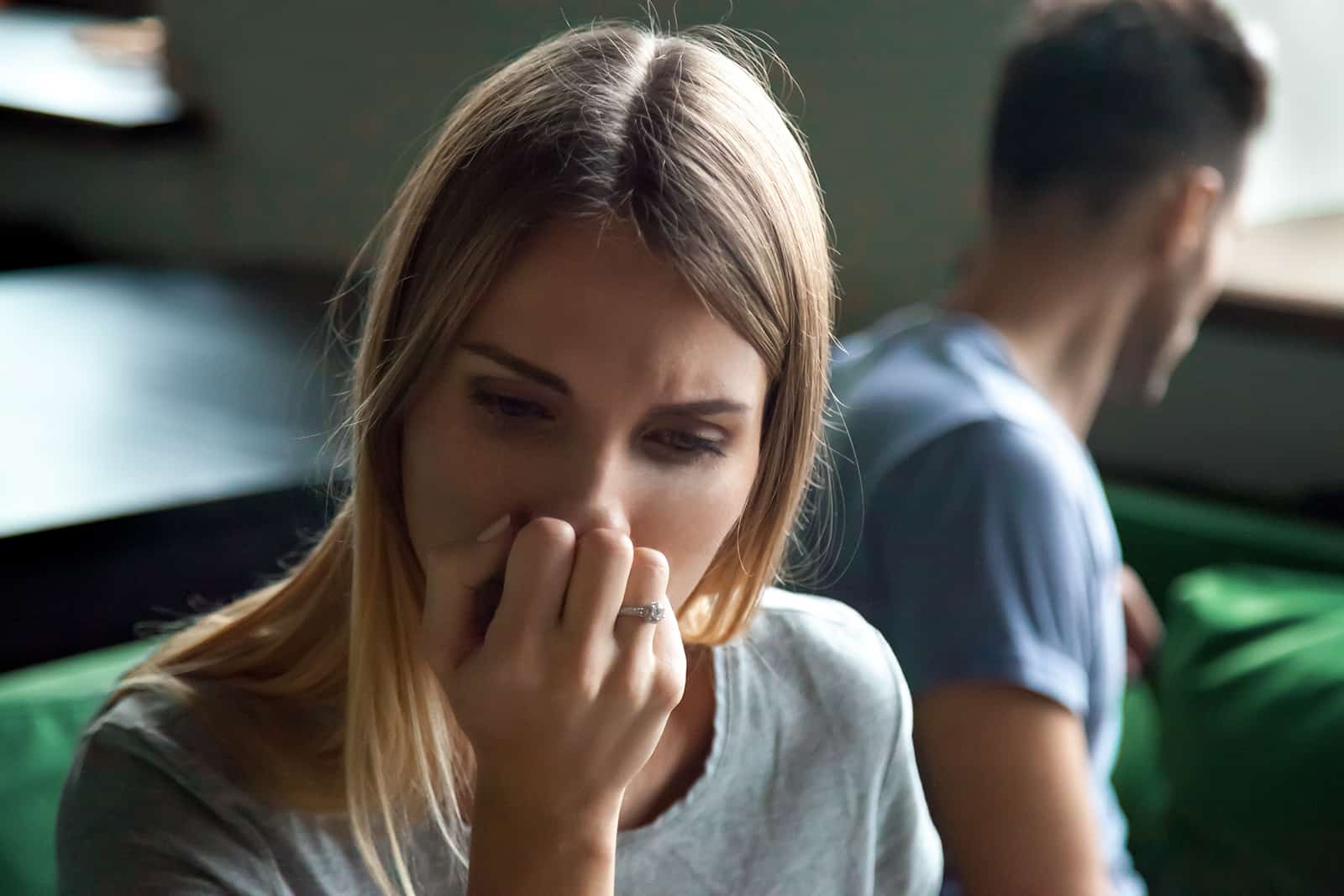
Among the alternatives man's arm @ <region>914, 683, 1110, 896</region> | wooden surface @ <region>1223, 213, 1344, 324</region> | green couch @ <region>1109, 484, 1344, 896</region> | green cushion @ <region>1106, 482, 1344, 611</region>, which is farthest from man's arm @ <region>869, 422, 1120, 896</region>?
wooden surface @ <region>1223, 213, 1344, 324</region>

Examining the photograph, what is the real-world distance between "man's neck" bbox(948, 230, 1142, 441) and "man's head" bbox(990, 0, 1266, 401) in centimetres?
2

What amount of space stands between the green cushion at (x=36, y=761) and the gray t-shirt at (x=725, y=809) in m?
0.17

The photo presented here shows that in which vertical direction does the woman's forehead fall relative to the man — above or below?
above

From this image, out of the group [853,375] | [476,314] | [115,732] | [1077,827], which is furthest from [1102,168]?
[115,732]

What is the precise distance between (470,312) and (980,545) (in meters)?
0.42

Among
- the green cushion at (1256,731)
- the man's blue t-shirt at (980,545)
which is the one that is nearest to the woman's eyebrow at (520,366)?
the man's blue t-shirt at (980,545)

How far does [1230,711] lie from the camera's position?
1317 millimetres

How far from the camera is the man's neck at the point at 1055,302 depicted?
44.8 inches

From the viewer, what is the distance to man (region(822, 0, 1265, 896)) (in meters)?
0.86

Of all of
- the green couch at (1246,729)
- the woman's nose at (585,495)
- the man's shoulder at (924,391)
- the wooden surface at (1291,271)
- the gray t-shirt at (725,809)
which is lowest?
the green couch at (1246,729)

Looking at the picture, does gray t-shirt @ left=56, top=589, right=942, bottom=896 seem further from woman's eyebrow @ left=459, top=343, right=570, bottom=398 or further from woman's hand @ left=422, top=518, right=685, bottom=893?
woman's eyebrow @ left=459, top=343, right=570, bottom=398

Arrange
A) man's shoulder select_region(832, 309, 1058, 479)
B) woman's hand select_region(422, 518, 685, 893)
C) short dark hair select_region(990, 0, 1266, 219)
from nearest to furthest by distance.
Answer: woman's hand select_region(422, 518, 685, 893)
man's shoulder select_region(832, 309, 1058, 479)
short dark hair select_region(990, 0, 1266, 219)

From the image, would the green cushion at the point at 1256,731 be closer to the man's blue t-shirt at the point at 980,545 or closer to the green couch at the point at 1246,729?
the green couch at the point at 1246,729

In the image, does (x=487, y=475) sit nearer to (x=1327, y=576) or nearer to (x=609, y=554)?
(x=609, y=554)
